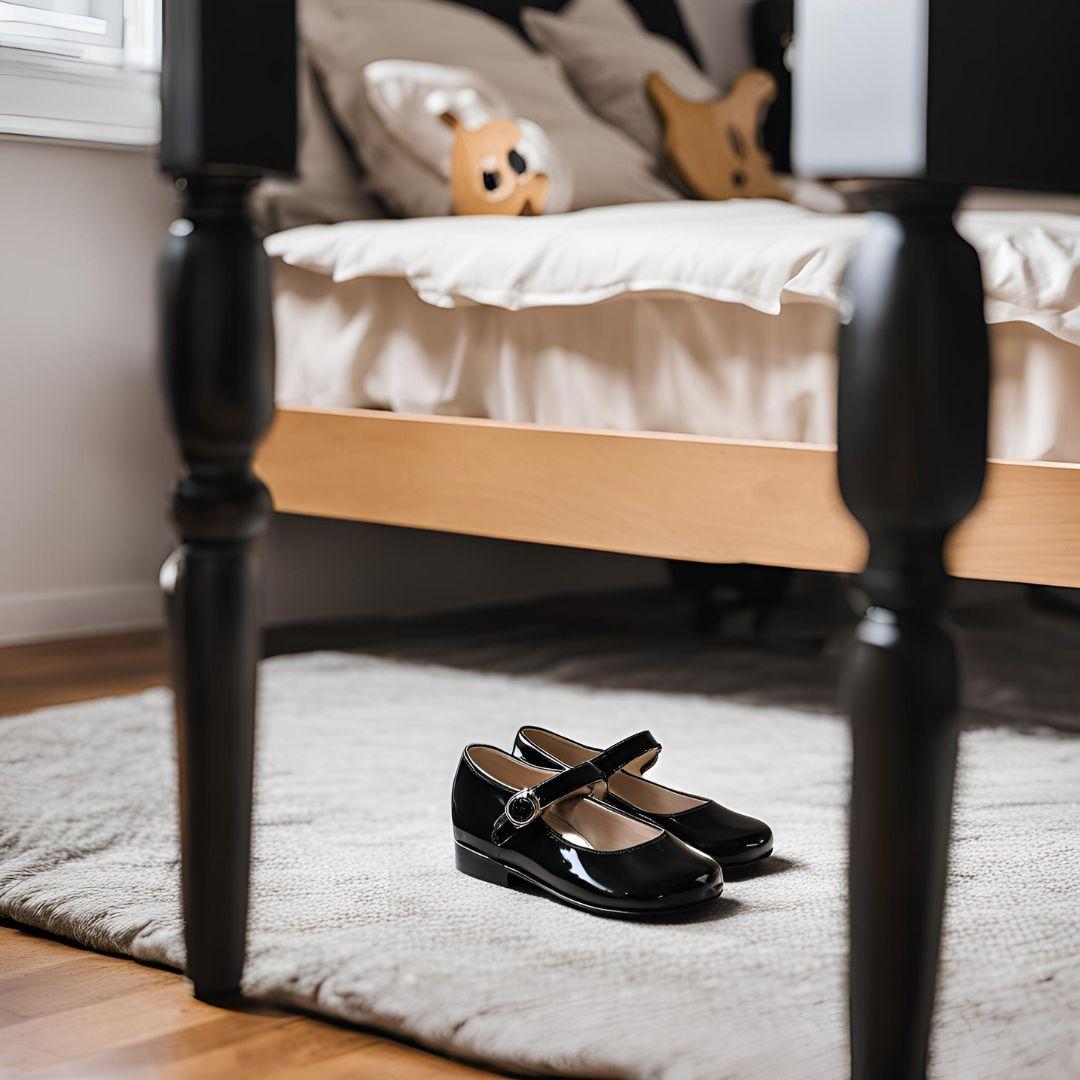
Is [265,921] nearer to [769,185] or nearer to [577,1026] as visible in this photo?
[577,1026]

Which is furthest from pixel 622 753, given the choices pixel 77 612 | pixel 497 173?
pixel 77 612

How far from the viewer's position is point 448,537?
9.44ft

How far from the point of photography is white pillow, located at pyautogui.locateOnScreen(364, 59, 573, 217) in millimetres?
2287

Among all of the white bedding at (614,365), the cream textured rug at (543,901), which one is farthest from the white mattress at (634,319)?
the cream textured rug at (543,901)

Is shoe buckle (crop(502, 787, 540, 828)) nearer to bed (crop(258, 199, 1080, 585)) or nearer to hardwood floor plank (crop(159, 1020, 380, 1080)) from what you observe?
hardwood floor plank (crop(159, 1020, 380, 1080))

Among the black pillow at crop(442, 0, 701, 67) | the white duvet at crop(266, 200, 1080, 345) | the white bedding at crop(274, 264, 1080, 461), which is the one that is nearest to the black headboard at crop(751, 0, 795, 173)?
the black pillow at crop(442, 0, 701, 67)

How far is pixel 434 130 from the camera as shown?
7.71ft

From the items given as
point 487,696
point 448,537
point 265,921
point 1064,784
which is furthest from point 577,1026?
point 448,537

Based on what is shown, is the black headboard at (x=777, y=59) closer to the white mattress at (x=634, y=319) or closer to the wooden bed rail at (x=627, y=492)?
the white mattress at (x=634, y=319)

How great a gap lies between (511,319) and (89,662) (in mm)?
805

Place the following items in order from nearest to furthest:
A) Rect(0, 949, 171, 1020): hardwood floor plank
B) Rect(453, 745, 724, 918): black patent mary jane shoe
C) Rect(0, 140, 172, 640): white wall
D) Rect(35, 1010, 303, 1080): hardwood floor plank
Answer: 1. Rect(35, 1010, 303, 1080): hardwood floor plank
2. Rect(0, 949, 171, 1020): hardwood floor plank
3. Rect(453, 745, 724, 918): black patent mary jane shoe
4. Rect(0, 140, 172, 640): white wall

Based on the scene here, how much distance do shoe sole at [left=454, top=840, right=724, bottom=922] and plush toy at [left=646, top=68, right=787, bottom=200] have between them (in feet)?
5.84

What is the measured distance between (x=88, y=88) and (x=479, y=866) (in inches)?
65.3

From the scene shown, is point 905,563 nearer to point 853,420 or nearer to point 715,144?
point 853,420
